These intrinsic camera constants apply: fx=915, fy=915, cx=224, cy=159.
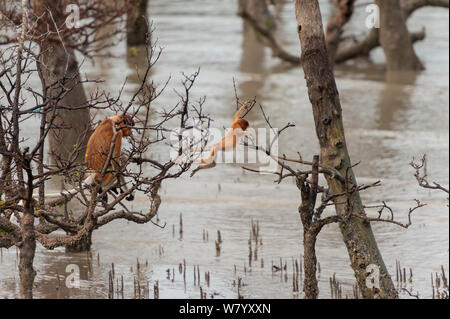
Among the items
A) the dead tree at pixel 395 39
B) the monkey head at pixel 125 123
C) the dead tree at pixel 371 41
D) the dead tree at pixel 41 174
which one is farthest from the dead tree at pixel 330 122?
the dead tree at pixel 371 41

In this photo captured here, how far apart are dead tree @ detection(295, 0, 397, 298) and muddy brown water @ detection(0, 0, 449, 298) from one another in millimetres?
906

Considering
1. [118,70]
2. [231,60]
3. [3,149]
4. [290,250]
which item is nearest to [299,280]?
[290,250]

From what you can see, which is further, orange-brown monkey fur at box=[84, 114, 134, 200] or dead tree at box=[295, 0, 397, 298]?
dead tree at box=[295, 0, 397, 298]

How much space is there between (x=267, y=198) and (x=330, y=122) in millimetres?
4456

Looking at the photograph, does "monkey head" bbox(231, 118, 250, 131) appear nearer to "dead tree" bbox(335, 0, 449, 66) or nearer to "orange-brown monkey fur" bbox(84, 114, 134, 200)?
"orange-brown monkey fur" bbox(84, 114, 134, 200)

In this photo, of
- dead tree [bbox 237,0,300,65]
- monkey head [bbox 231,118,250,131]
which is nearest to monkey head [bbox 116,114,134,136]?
monkey head [bbox 231,118,250,131]

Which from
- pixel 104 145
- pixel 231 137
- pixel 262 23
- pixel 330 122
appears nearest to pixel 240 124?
pixel 231 137

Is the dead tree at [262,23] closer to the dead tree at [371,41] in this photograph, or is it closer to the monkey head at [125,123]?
the dead tree at [371,41]

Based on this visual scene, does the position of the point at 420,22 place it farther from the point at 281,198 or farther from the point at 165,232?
the point at 165,232

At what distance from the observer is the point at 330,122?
7.88 metres

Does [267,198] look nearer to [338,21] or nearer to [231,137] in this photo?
[231,137]

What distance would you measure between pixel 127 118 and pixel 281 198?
5560mm

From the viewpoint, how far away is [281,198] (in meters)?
12.2

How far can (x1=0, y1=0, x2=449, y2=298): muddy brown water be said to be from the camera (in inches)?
359
